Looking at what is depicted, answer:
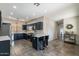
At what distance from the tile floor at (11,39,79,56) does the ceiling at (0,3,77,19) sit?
598 mm

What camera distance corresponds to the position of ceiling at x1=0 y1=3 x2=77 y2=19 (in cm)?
195

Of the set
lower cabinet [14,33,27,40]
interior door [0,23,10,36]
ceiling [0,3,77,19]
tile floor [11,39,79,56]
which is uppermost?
ceiling [0,3,77,19]

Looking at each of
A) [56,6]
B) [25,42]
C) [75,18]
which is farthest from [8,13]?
[75,18]

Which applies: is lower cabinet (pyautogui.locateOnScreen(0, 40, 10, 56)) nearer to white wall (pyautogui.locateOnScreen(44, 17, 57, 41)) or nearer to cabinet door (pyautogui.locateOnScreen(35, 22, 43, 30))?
cabinet door (pyautogui.locateOnScreen(35, 22, 43, 30))

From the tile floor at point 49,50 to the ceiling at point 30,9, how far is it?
598 mm

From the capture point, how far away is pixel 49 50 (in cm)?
201

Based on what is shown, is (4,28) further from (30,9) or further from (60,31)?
(60,31)

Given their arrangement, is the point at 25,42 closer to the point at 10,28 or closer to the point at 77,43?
the point at 10,28

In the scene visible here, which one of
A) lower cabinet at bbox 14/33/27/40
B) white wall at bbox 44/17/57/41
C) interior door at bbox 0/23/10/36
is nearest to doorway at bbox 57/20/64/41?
white wall at bbox 44/17/57/41

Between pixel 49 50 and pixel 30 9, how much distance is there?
1.02 meters

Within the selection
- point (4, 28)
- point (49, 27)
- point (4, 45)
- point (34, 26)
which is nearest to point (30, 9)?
point (34, 26)

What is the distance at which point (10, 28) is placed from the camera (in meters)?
1.95

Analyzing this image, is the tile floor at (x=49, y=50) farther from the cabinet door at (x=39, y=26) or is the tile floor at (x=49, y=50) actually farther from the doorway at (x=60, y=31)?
the cabinet door at (x=39, y=26)

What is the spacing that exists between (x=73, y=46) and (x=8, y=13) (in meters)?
1.59
